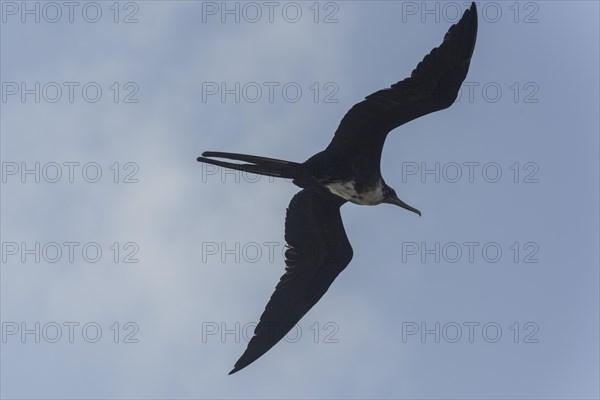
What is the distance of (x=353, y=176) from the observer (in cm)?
1262

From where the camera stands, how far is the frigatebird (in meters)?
11.6

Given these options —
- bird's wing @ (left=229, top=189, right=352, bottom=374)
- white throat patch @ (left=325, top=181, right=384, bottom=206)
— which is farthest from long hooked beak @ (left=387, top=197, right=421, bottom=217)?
bird's wing @ (left=229, top=189, right=352, bottom=374)

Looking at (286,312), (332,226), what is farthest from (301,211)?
(286,312)

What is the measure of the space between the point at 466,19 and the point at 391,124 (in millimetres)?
1517

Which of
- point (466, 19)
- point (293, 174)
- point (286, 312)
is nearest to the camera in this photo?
point (466, 19)

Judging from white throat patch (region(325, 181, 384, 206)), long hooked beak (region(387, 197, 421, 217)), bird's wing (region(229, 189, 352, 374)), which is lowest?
bird's wing (region(229, 189, 352, 374))

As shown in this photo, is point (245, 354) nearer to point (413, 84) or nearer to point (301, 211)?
point (301, 211)

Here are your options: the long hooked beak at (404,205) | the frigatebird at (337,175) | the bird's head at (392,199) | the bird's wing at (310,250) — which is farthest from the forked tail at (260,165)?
the long hooked beak at (404,205)

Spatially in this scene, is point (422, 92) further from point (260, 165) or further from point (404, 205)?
point (404, 205)

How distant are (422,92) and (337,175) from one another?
1.56 meters

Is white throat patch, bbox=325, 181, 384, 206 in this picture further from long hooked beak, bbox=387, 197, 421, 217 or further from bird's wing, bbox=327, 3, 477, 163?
bird's wing, bbox=327, 3, 477, 163

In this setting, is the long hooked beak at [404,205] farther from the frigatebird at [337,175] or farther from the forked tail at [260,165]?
the forked tail at [260,165]

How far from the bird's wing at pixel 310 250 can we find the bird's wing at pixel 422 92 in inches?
55.0

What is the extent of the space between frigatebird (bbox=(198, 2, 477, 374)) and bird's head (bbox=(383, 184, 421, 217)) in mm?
13
